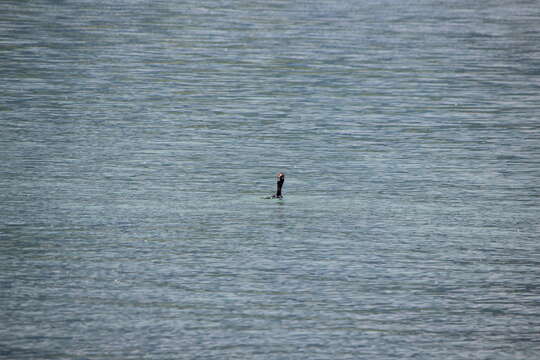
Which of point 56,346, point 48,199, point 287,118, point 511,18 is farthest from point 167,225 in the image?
point 511,18

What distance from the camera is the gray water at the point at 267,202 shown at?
19.6 metres

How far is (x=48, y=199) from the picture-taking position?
93.4 feet

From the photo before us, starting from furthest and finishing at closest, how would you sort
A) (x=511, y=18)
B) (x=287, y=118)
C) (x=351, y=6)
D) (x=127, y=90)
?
(x=351, y=6) → (x=511, y=18) → (x=127, y=90) → (x=287, y=118)

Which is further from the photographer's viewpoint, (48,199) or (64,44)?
(64,44)

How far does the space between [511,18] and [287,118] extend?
3788cm

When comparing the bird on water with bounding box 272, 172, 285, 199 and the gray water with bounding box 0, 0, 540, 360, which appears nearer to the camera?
the gray water with bounding box 0, 0, 540, 360

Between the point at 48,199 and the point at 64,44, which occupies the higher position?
the point at 64,44

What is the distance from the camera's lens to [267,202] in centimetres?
2875

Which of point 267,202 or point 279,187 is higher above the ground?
point 279,187

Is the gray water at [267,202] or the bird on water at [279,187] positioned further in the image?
the bird on water at [279,187]

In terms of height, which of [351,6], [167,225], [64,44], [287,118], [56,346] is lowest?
[56,346]

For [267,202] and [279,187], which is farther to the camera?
[267,202]

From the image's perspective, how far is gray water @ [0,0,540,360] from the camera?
64.2ft

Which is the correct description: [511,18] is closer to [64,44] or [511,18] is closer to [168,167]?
[64,44]
